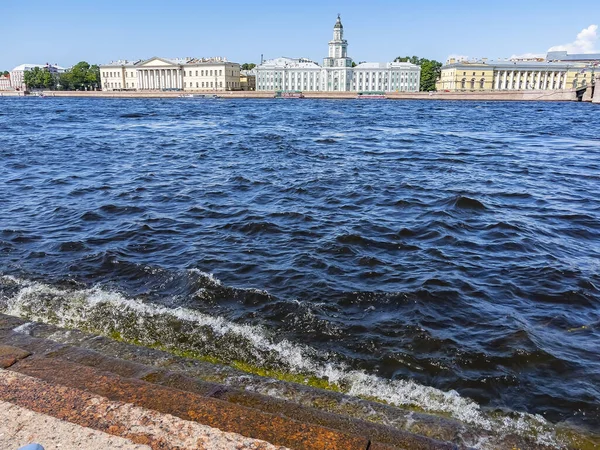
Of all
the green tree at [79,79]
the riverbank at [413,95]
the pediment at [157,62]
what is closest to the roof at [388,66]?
the riverbank at [413,95]

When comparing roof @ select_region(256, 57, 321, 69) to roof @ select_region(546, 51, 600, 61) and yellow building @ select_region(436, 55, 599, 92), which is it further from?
roof @ select_region(546, 51, 600, 61)

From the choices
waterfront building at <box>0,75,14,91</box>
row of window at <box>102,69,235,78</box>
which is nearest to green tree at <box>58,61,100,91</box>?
row of window at <box>102,69,235,78</box>

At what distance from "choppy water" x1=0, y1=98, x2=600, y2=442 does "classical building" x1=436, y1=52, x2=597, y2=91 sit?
9035cm

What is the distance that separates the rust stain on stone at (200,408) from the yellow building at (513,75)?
331ft

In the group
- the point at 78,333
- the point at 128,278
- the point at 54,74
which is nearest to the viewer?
the point at 78,333

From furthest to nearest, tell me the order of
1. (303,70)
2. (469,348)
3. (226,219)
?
1. (303,70)
2. (226,219)
3. (469,348)

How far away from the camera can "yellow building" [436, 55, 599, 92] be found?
94750 millimetres

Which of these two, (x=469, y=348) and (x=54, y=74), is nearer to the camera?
(x=469, y=348)

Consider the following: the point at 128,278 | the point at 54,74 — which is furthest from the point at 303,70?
the point at 128,278

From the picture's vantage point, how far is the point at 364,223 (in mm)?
7508

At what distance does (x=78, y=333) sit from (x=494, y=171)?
1093 cm

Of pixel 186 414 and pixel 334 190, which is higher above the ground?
→ pixel 186 414

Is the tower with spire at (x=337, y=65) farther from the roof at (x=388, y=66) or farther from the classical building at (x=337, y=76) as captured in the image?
the roof at (x=388, y=66)

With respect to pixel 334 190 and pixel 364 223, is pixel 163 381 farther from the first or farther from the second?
pixel 334 190
